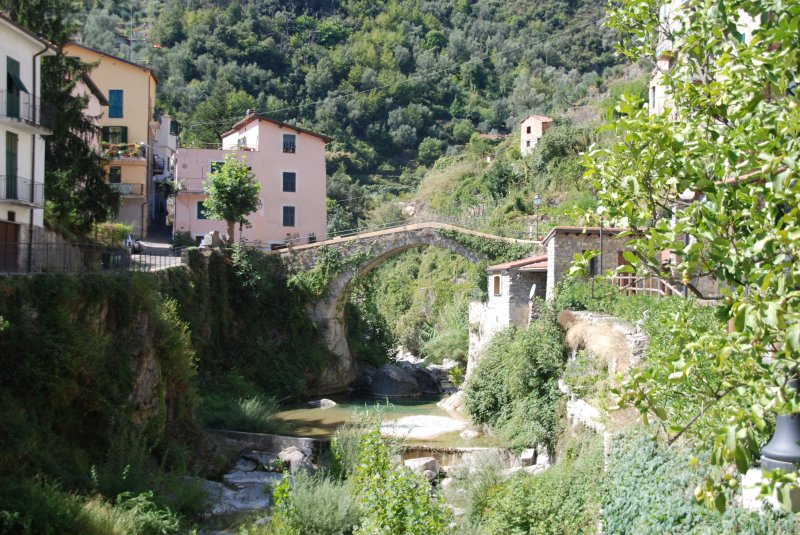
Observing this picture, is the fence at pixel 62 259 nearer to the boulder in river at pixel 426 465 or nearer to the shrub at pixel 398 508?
the boulder in river at pixel 426 465

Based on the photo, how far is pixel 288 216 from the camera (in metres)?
36.8

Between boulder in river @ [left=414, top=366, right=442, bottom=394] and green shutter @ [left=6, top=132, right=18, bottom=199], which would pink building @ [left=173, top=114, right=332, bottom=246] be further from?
green shutter @ [left=6, top=132, right=18, bottom=199]

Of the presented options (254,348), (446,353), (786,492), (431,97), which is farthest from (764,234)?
(431,97)

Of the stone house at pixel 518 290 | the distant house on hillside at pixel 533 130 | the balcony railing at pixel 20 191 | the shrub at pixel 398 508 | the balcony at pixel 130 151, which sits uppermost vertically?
the distant house on hillside at pixel 533 130

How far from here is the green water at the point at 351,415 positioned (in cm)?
→ 2250

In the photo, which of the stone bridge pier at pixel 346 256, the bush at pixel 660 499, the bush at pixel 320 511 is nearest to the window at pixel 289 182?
the stone bridge pier at pixel 346 256

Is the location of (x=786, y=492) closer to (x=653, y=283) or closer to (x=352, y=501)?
(x=352, y=501)

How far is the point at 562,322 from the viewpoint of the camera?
69.7 ft

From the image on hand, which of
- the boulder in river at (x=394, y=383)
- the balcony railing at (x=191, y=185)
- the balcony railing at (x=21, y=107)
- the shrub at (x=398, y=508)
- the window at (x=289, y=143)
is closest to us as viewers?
the shrub at (x=398, y=508)

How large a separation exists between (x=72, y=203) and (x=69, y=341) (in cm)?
1051

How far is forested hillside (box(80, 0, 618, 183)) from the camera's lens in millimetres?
74938

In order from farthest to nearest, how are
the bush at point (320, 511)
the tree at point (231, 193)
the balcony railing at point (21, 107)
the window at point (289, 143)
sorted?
the window at point (289, 143) → the tree at point (231, 193) → the balcony railing at point (21, 107) → the bush at point (320, 511)

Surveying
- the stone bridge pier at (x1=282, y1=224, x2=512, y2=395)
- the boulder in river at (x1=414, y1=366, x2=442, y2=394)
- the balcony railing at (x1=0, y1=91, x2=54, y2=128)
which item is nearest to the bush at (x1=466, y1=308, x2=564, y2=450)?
the stone bridge pier at (x1=282, y1=224, x2=512, y2=395)

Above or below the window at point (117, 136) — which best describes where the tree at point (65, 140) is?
below
